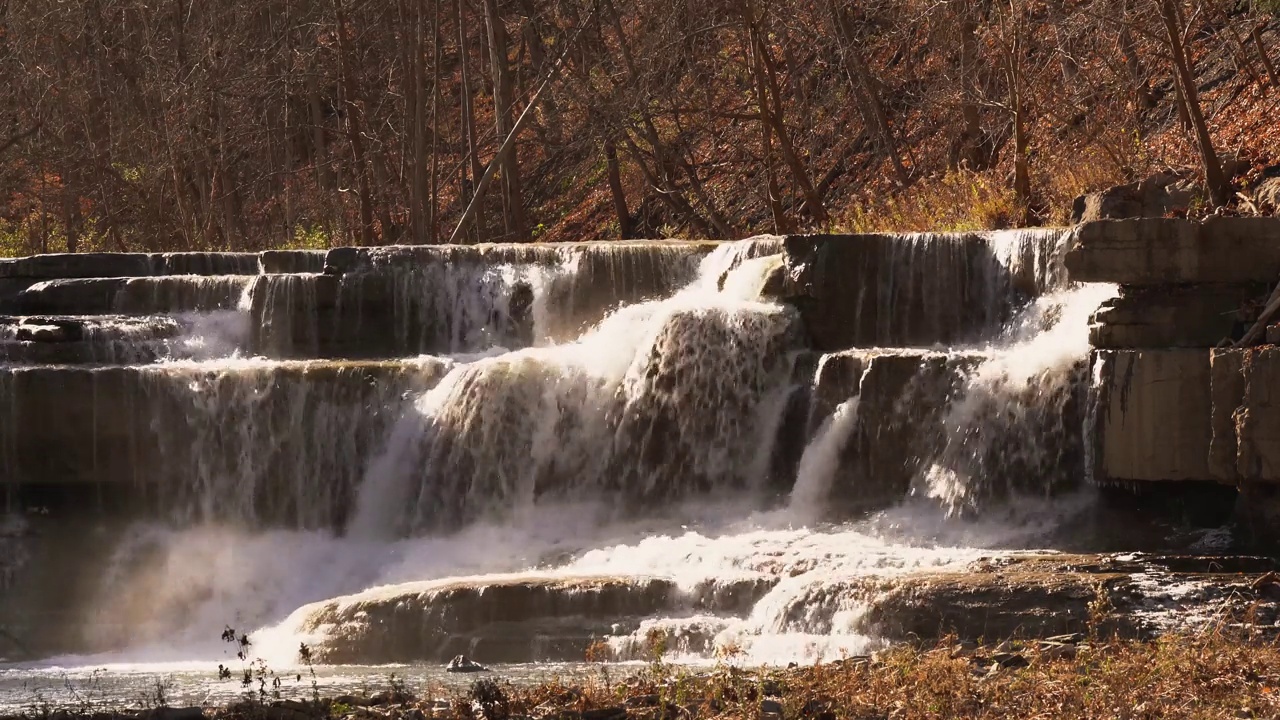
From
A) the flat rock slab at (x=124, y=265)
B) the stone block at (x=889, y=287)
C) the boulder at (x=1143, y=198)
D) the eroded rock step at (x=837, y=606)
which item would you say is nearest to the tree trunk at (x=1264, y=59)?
the boulder at (x=1143, y=198)

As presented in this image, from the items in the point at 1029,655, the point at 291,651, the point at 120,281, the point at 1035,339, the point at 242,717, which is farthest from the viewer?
the point at 120,281

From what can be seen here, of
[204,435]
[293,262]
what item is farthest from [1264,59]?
[204,435]

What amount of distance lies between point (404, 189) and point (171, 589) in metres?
16.6

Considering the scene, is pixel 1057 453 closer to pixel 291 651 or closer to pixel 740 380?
pixel 740 380

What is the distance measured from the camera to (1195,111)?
15.0 metres

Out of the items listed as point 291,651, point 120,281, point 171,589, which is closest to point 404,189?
point 120,281

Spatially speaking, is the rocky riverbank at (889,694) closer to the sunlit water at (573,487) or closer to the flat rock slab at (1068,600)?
the flat rock slab at (1068,600)

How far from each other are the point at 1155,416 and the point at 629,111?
1317 cm

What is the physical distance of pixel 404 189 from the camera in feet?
104

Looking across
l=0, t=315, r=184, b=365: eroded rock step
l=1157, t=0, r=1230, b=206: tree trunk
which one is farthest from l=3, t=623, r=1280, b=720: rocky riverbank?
l=0, t=315, r=184, b=365: eroded rock step

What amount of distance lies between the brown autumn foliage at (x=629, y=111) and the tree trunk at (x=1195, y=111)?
0.16ft

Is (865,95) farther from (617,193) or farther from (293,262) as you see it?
(293,262)

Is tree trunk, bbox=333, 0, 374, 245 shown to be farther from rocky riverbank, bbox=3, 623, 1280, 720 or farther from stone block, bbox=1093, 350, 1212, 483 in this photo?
rocky riverbank, bbox=3, 623, 1280, 720

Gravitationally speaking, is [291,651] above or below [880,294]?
below
